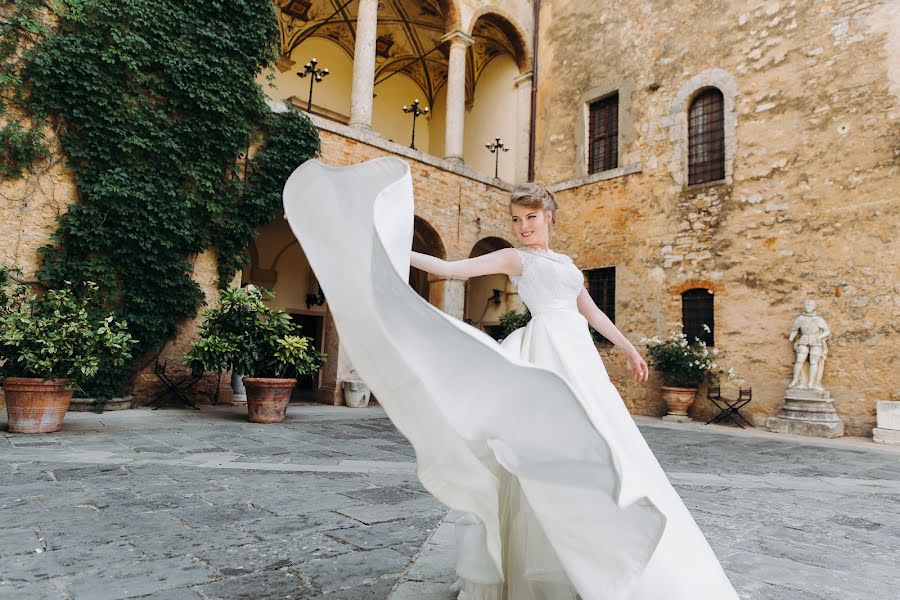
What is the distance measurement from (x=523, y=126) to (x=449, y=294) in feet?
16.9

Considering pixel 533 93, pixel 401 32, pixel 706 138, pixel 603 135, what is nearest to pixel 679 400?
pixel 706 138

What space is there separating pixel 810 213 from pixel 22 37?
38.8 feet

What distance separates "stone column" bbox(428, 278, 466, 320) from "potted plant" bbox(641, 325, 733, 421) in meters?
3.93

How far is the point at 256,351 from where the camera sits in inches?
269

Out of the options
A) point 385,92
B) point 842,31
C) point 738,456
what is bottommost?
point 738,456

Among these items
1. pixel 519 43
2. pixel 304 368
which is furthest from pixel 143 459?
pixel 519 43

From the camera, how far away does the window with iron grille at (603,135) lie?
1208 cm

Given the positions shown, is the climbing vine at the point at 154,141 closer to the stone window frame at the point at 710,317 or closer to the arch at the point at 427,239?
the arch at the point at 427,239

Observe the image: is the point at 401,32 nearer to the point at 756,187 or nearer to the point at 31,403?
the point at 756,187

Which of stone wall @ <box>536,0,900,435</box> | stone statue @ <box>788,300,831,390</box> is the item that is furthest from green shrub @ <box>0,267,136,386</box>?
stone statue @ <box>788,300,831,390</box>

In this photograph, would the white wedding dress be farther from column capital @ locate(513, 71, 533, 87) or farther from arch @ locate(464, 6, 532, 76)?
column capital @ locate(513, 71, 533, 87)

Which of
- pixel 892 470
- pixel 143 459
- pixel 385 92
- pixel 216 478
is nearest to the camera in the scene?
pixel 216 478

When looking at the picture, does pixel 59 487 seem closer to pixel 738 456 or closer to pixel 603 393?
pixel 603 393

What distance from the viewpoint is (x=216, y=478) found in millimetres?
3521
